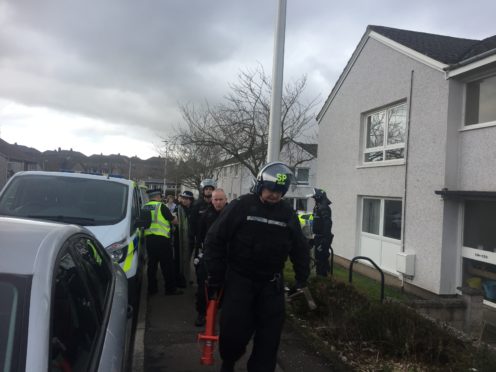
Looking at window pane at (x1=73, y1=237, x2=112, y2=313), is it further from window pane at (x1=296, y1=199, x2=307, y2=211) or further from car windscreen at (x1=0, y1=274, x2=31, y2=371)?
window pane at (x1=296, y1=199, x2=307, y2=211)

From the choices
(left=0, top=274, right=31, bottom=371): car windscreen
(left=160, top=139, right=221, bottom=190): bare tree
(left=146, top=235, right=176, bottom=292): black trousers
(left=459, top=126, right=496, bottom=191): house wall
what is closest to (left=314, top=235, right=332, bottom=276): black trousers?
(left=146, top=235, right=176, bottom=292): black trousers

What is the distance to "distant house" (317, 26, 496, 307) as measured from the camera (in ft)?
27.2

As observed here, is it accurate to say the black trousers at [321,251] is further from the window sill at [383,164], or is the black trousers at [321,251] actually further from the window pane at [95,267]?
the window pane at [95,267]

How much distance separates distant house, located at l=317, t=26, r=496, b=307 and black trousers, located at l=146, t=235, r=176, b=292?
17.0 ft

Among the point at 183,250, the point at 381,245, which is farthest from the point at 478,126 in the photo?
the point at 183,250

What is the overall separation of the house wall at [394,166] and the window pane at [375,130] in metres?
0.27

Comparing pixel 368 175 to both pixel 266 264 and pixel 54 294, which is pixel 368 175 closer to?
pixel 266 264

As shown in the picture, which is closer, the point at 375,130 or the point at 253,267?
the point at 253,267

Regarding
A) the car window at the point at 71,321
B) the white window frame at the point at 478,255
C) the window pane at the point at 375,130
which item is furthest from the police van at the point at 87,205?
the window pane at the point at 375,130

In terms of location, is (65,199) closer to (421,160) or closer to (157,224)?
(157,224)

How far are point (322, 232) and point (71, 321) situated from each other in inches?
255

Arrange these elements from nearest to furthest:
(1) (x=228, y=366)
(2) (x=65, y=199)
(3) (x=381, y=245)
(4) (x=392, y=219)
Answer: (1) (x=228, y=366)
(2) (x=65, y=199)
(4) (x=392, y=219)
(3) (x=381, y=245)

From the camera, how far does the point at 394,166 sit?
10.5 metres

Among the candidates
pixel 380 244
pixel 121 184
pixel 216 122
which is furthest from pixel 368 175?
pixel 216 122
